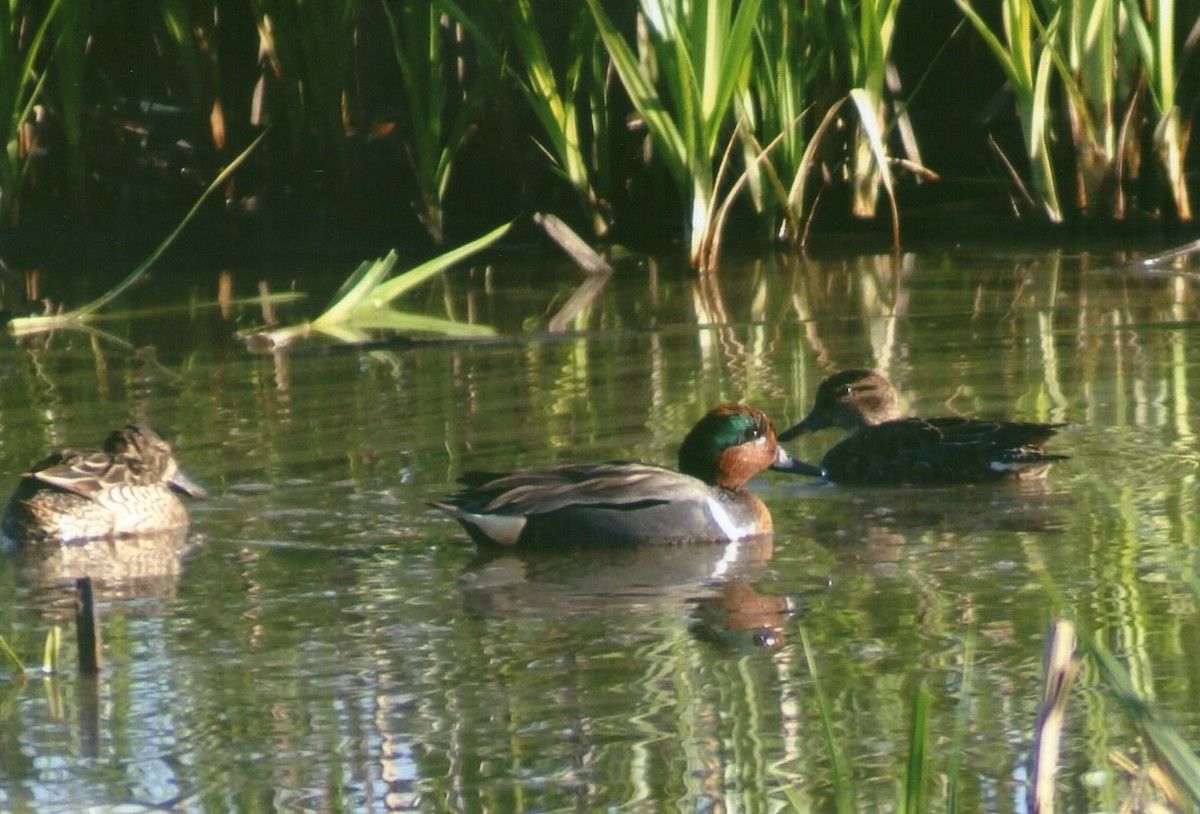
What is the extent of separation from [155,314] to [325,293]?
0.89m

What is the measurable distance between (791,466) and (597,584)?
4.43 ft

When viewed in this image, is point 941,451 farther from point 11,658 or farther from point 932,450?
point 11,658

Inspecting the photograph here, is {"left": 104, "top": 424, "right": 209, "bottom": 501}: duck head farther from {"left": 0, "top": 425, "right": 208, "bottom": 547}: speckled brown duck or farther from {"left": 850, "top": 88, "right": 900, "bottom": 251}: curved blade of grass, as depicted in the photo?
{"left": 850, "top": 88, "right": 900, "bottom": 251}: curved blade of grass

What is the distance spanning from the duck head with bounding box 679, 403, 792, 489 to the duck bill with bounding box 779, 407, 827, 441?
847 millimetres

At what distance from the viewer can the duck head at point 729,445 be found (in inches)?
269

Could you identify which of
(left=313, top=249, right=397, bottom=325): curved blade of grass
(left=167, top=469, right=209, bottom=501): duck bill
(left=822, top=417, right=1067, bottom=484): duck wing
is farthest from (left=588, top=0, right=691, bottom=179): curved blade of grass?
(left=167, top=469, right=209, bottom=501): duck bill

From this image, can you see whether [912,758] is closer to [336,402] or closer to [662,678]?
[662,678]

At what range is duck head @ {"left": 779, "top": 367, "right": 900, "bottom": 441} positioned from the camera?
7648mm

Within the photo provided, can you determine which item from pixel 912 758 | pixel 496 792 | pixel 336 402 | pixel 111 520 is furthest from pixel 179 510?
pixel 912 758

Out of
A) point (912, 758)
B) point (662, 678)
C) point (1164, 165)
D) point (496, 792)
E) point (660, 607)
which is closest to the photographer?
point (912, 758)

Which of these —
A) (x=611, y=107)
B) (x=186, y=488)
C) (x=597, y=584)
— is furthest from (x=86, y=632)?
(x=611, y=107)

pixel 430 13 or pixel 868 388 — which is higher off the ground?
pixel 430 13

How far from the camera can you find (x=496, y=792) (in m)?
4.12

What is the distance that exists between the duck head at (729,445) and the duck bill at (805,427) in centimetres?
85
